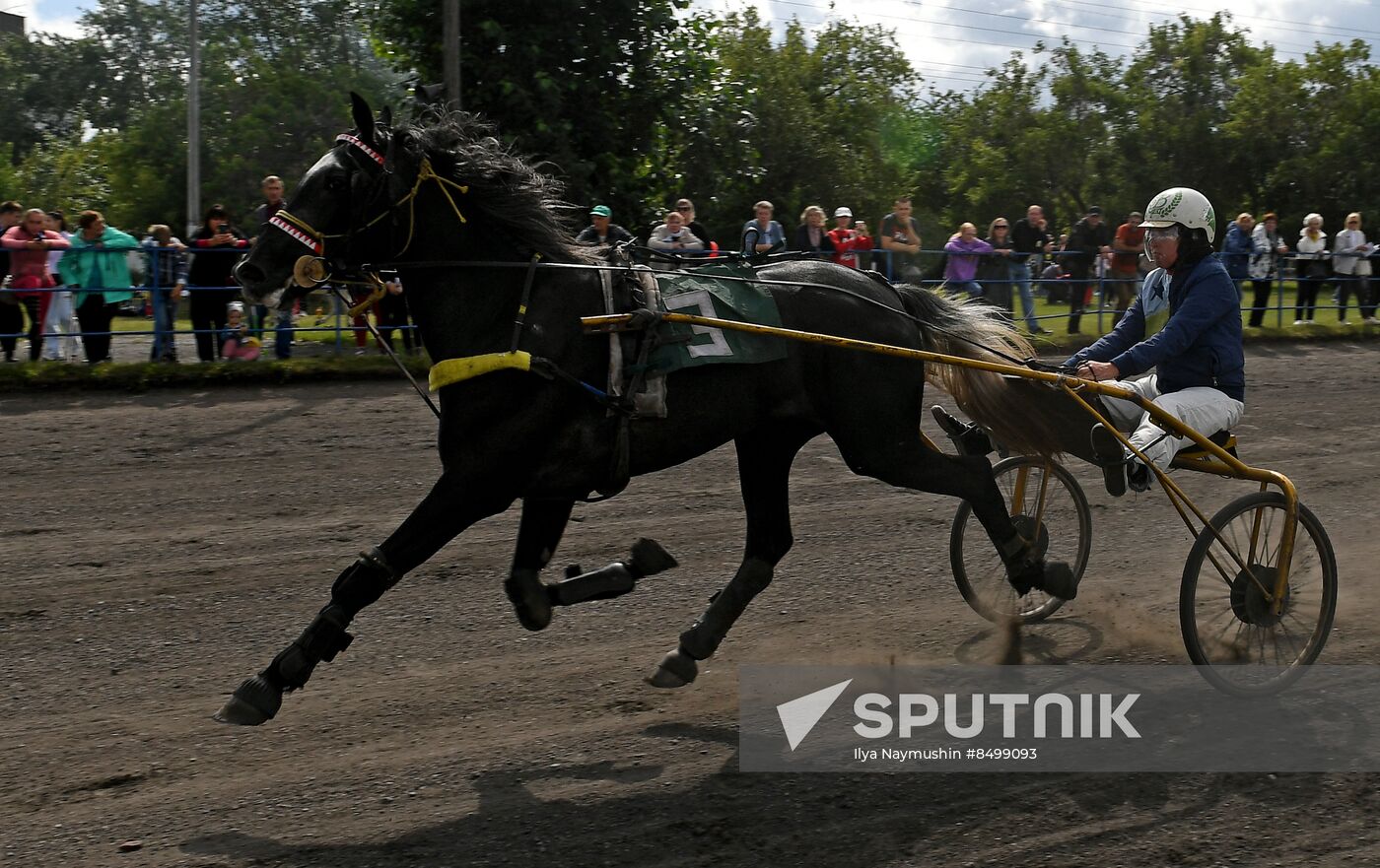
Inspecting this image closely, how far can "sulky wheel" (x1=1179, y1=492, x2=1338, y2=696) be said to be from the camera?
5.08 meters

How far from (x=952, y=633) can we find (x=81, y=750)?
10.5ft

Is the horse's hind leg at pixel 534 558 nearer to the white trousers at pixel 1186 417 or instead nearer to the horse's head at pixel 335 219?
the horse's head at pixel 335 219

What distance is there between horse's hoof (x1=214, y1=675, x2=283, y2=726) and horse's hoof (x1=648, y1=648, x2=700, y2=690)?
1.26 metres

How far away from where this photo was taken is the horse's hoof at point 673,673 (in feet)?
16.2

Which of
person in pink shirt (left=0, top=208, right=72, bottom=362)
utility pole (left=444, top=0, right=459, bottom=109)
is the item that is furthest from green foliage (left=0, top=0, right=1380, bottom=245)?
person in pink shirt (left=0, top=208, right=72, bottom=362)

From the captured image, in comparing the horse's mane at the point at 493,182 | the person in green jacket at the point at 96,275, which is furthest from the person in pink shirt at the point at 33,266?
the horse's mane at the point at 493,182

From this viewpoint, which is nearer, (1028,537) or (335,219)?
(335,219)

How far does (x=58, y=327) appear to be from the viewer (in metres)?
11.8

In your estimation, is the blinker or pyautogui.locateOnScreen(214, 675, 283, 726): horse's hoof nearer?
pyautogui.locateOnScreen(214, 675, 283, 726): horse's hoof

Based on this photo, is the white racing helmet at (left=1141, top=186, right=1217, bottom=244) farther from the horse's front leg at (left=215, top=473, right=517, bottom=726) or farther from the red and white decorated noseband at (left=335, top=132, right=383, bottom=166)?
the red and white decorated noseband at (left=335, top=132, right=383, bottom=166)

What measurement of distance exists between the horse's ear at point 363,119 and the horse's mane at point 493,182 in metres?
0.14

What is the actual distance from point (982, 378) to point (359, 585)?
2490 millimetres

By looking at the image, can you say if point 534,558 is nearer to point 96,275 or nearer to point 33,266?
point 96,275

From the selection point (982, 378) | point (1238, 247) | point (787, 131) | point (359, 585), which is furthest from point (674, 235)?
point (787, 131)
